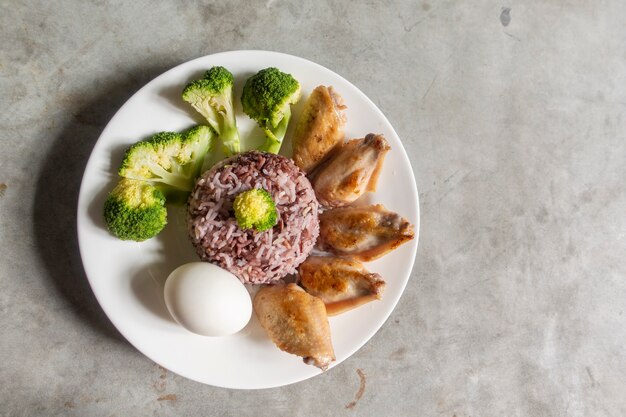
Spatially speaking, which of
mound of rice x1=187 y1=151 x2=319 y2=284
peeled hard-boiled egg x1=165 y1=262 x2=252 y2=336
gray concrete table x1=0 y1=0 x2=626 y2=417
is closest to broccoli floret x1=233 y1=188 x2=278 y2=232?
mound of rice x1=187 y1=151 x2=319 y2=284

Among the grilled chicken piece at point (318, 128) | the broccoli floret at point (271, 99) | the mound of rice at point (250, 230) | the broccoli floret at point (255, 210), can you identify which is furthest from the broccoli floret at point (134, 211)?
the grilled chicken piece at point (318, 128)

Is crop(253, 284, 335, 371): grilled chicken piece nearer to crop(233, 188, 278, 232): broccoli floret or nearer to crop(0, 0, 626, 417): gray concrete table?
crop(233, 188, 278, 232): broccoli floret

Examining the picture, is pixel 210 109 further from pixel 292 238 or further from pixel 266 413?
pixel 266 413

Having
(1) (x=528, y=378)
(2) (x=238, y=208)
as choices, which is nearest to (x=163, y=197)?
(2) (x=238, y=208)

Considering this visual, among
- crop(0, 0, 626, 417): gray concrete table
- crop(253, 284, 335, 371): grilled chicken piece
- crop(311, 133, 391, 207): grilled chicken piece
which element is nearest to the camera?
crop(253, 284, 335, 371): grilled chicken piece

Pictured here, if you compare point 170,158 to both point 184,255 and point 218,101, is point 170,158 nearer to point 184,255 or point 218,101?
point 218,101

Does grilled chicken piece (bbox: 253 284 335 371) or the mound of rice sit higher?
the mound of rice

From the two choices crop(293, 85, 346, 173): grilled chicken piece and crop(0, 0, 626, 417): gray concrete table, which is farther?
crop(0, 0, 626, 417): gray concrete table
